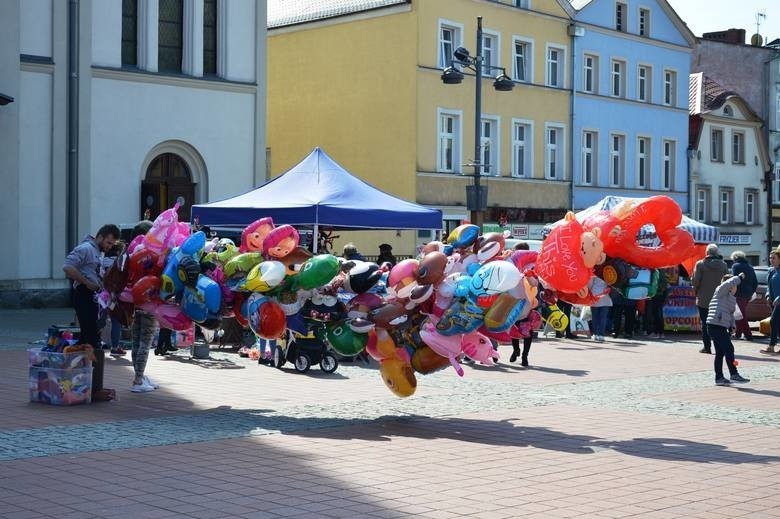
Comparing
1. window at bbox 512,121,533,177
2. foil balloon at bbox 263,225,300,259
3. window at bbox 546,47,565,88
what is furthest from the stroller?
window at bbox 546,47,565,88

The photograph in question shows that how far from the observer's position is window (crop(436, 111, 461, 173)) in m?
39.4

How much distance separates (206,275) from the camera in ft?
37.8

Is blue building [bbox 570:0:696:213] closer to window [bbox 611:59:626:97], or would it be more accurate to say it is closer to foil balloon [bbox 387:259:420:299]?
window [bbox 611:59:626:97]

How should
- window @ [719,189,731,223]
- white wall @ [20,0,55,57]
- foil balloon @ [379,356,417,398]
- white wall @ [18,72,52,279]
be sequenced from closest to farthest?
foil balloon @ [379,356,417,398] < white wall @ [20,0,55,57] < white wall @ [18,72,52,279] < window @ [719,189,731,223]

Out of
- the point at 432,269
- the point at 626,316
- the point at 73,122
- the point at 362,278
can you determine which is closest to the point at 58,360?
the point at 362,278

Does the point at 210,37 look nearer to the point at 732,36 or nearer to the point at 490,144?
the point at 490,144

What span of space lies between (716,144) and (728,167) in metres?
1.22

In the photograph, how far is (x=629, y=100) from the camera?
154ft

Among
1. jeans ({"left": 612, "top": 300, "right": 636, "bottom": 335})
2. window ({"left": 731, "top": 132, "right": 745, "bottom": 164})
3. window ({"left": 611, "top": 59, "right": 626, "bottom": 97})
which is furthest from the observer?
window ({"left": 731, "top": 132, "right": 745, "bottom": 164})

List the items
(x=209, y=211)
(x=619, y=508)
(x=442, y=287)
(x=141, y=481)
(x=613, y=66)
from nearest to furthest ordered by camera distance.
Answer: (x=619, y=508) < (x=141, y=481) < (x=442, y=287) < (x=209, y=211) < (x=613, y=66)

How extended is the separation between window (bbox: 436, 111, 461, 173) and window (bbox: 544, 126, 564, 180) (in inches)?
207

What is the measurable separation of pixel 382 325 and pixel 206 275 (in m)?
1.78

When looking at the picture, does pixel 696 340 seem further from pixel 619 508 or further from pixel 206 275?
pixel 619 508

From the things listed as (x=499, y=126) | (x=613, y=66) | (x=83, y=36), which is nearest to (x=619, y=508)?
(x=83, y=36)
